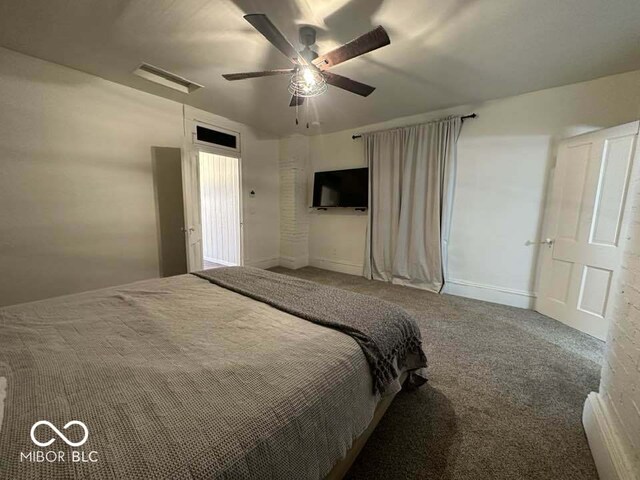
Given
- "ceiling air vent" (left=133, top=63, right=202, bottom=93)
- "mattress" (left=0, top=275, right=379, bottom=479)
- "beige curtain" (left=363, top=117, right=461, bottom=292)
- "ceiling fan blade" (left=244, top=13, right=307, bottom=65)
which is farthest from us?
Answer: "beige curtain" (left=363, top=117, right=461, bottom=292)

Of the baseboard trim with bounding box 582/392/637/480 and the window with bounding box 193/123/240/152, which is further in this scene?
the window with bounding box 193/123/240/152

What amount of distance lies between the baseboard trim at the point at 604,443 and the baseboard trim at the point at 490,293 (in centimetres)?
188

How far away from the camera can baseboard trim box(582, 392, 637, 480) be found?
105 centimetres

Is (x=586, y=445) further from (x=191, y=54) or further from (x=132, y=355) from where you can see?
(x=191, y=54)

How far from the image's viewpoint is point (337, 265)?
4.70 meters

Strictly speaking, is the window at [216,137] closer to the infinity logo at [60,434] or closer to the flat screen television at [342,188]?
the flat screen television at [342,188]

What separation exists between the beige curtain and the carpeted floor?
1204 mm

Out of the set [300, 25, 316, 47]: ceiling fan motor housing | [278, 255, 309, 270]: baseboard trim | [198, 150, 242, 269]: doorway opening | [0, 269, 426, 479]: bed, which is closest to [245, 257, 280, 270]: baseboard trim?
[278, 255, 309, 270]: baseboard trim

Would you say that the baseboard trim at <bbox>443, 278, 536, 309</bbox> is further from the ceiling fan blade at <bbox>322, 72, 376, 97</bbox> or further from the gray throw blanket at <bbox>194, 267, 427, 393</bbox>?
the ceiling fan blade at <bbox>322, 72, 376, 97</bbox>

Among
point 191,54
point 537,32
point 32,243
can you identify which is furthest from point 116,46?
point 537,32

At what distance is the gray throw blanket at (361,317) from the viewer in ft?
3.94

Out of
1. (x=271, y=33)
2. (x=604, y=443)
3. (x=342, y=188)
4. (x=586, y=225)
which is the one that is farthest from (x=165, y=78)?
(x=586, y=225)

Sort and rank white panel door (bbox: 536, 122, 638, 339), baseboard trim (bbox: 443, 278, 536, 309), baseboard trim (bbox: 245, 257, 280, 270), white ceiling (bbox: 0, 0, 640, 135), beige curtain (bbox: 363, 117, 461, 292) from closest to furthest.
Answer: white ceiling (bbox: 0, 0, 640, 135) < white panel door (bbox: 536, 122, 638, 339) < baseboard trim (bbox: 443, 278, 536, 309) < beige curtain (bbox: 363, 117, 461, 292) < baseboard trim (bbox: 245, 257, 280, 270)

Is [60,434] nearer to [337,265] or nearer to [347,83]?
[347,83]
